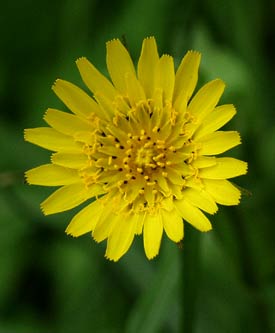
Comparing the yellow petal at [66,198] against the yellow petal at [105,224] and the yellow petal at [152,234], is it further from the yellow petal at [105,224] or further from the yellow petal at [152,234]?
the yellow petal at [152,234]

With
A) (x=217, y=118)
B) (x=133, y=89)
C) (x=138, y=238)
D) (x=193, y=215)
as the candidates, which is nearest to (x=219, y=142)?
(x=217, y=118)

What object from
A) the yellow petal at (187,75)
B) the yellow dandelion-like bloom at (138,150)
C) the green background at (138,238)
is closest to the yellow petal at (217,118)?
the yellow dandelion-like bloom at (138,150)

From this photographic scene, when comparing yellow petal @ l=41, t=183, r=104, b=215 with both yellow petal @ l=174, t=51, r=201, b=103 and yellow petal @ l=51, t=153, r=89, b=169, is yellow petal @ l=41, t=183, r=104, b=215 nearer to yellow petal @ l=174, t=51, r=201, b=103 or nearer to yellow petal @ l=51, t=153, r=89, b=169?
yellow petal @ l=51, t=153, r=89, b=169

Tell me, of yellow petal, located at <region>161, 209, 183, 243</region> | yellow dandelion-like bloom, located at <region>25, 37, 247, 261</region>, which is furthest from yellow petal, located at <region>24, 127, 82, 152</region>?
yellow petal, located at <region>161, 209, 183, 243</region>

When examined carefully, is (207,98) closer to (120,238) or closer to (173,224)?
(173,224)
